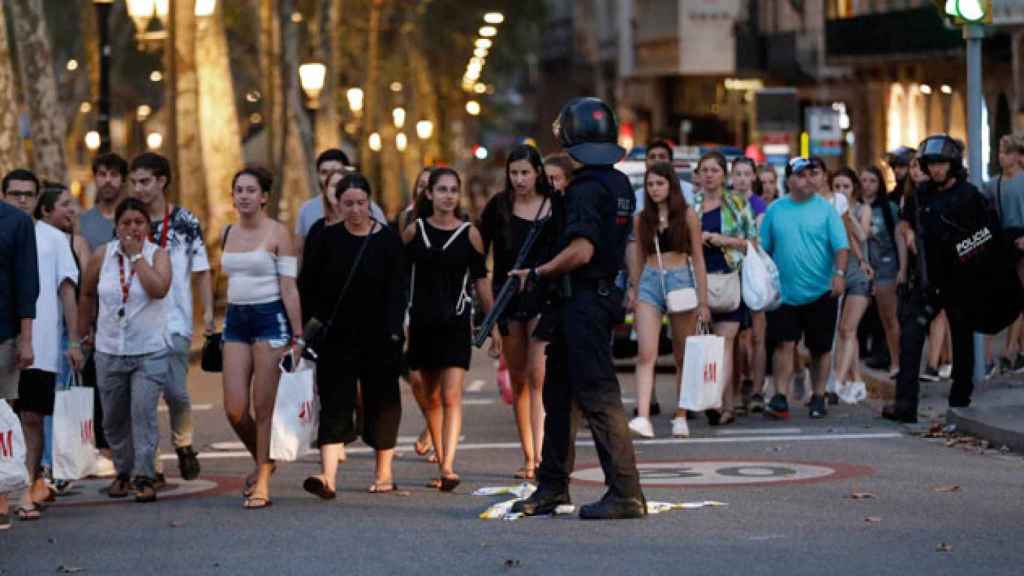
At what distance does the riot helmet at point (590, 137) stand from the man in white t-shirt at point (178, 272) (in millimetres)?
2753

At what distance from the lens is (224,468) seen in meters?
15.0

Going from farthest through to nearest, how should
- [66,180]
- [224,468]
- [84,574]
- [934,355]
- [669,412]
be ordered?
[66,180], [934,355], [669,412], [224,468], [84,574]

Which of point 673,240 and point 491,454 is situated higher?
point 673,240

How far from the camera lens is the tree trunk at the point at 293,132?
158ft

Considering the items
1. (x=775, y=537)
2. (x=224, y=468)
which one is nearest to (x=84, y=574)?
(x=775, y=537)

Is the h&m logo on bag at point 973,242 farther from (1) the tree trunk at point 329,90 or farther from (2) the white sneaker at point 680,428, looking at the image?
(1) the tree trunk at point 329,90

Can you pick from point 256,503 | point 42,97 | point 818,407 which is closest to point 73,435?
point 256,503

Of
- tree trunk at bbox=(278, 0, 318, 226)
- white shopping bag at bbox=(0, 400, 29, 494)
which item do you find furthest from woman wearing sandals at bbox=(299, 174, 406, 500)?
tree trunk at bbox=(278, 0, 318, 226)

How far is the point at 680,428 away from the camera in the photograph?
16.1 metres

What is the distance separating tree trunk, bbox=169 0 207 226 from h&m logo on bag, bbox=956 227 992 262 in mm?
23498

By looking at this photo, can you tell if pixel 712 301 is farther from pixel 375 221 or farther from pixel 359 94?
pixel 359 94

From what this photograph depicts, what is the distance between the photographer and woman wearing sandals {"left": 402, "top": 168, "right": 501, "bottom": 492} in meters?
13.6

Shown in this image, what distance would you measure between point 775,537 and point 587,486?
253 cm

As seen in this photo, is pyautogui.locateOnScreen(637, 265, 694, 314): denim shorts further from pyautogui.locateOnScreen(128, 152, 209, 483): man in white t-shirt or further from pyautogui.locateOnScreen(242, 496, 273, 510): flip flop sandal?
pyautogui.locateOnScreen(242, 496, 273, 510): flip flop sandal
